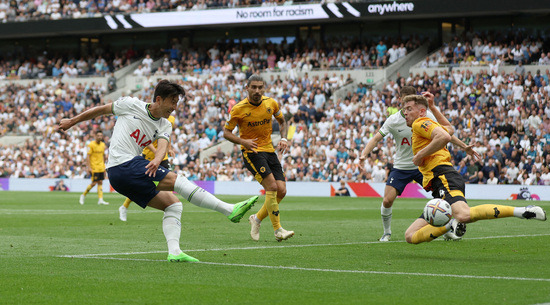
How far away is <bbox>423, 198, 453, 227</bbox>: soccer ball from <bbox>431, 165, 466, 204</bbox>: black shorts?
0.88 feet

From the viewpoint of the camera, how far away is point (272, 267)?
8.62 meters

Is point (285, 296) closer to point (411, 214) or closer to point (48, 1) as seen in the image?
point (411, 214)

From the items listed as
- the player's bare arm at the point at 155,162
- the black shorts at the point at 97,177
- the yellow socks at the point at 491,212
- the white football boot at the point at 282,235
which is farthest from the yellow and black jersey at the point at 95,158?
the yellow socks at the point at 491,212

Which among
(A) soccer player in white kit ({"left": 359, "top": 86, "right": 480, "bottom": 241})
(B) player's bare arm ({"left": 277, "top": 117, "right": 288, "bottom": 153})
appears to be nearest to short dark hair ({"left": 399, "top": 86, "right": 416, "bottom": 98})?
(A) soccer player in white kit ({"left": 359, "top": 86, "right": 480, "bottom": 241})

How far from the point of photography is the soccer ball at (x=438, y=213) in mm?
9219

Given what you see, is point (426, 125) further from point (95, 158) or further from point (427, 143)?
point (95, 158)

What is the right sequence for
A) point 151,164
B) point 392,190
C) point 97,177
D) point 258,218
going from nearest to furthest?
point 151,164 → point 392,190 → point 258,218 → point 97,177

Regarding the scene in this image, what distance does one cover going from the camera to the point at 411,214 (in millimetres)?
19859

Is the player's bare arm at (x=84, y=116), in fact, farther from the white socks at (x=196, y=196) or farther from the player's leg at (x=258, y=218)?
the player's leg at (x=258, y=218)

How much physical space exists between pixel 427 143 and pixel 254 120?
135 inches

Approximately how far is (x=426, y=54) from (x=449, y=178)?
31.7m

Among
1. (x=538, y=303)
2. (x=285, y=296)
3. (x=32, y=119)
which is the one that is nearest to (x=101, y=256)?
(x=285, y=296)

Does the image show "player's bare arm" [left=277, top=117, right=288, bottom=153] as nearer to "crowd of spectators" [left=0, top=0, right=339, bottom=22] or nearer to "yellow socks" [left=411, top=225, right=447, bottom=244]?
"yellow socks" [left=411, top=225, right=447, bottom=244]

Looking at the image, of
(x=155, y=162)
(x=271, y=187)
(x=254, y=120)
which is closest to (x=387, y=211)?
(x=271, y=187)
